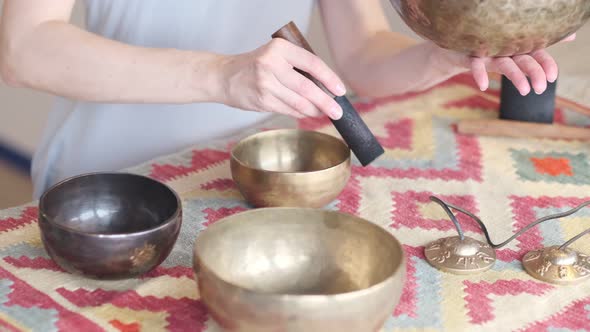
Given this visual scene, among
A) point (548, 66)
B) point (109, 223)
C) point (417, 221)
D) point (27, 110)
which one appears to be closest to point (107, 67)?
point (109, 223)

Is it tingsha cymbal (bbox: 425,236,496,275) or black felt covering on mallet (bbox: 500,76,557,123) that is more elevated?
tingsha cymbal (bbox: 425,236,496,275)

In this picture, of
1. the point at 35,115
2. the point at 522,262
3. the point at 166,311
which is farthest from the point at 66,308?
the point at 35,115

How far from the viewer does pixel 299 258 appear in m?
0.89

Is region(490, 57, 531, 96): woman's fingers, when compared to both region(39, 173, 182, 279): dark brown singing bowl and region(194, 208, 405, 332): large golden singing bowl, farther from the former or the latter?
region(39, 173, 182, 279): dark brown singing bowl

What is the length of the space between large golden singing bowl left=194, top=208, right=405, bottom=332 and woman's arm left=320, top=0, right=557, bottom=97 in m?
0.39

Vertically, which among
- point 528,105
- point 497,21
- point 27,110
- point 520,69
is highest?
point 497,21

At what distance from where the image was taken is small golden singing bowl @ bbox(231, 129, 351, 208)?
1.02 meters

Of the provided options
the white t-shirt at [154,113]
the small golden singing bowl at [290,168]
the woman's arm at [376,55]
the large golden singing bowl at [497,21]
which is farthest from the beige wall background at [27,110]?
the large golden singing bowl at [497,21]

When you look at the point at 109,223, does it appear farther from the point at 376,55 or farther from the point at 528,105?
the point at 528,105

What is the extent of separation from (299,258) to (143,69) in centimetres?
36

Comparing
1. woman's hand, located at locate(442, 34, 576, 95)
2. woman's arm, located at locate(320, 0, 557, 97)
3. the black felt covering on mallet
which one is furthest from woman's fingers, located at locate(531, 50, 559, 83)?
the black felt covering on mallet

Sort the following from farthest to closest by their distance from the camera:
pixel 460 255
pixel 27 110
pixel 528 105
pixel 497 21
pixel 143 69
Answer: pixel 27 110 → pixel 528 105 → pixel 143 69 → pixel 460 255 → pixel 497 21

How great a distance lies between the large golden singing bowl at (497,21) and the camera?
0.79 m

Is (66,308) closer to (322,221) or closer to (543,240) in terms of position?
(322,221)
